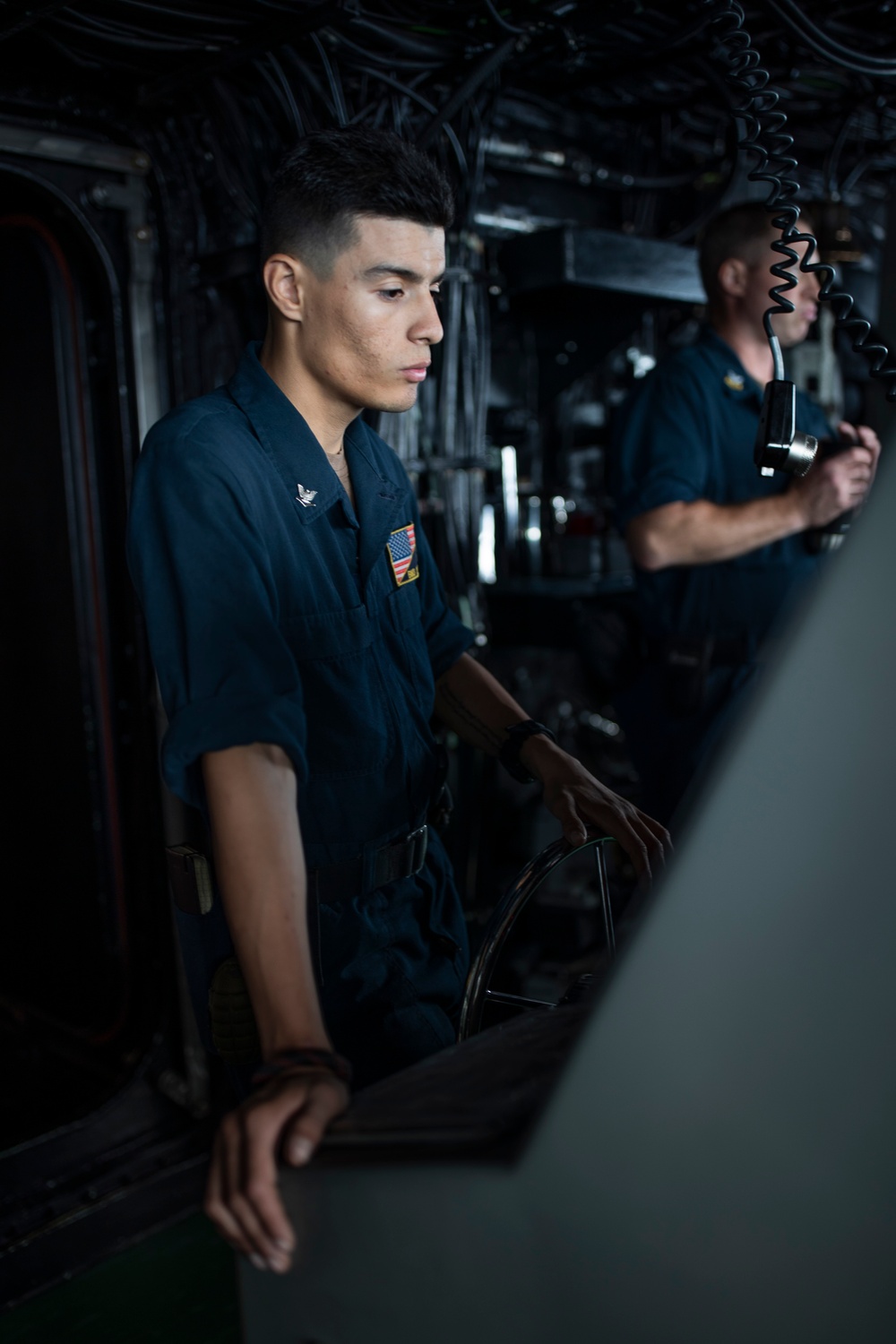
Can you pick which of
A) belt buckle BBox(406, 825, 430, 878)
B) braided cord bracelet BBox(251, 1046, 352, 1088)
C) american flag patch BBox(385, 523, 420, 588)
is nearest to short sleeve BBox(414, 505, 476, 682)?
american flag patch BBox(385, 523, 420, 588)

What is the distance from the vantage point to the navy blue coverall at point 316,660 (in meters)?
1.26

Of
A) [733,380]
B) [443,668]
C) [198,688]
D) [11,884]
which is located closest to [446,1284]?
[198,688]

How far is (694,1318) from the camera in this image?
0.83 metres

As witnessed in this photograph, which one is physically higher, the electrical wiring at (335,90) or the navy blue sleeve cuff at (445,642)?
the electrical wiring at (335,90)

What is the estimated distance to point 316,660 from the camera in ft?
4.93

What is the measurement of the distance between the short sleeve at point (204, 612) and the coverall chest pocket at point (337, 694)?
0.13 meters

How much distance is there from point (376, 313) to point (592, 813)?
0.75 m

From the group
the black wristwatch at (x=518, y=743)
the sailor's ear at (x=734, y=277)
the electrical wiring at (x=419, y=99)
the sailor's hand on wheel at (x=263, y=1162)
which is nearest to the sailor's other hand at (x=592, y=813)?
the black wristwatch at (x=518, y=743)

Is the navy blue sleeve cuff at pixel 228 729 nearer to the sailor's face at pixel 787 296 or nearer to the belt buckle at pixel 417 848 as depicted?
the belt buckle at pixel 417 848

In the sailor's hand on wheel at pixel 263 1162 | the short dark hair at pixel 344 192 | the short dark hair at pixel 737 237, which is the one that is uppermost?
the short dark hair at pixel 737 237

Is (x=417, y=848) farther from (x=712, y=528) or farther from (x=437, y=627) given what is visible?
(x=712, y=528)

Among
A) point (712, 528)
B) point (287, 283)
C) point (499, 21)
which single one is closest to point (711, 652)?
point (712, 528)

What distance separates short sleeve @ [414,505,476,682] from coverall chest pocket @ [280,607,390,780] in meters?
0.33

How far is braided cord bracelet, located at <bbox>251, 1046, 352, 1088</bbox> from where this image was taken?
41.3 inches
